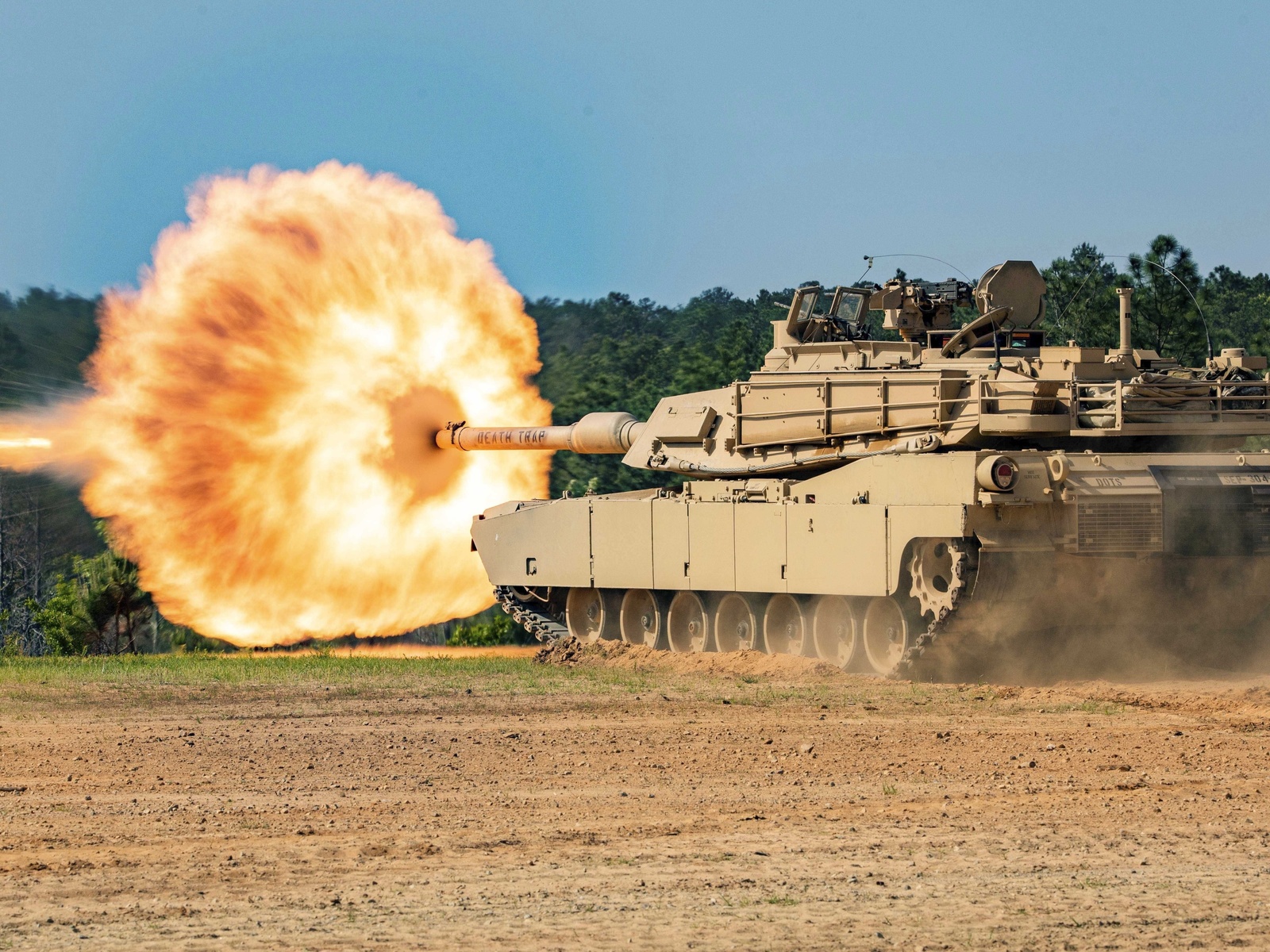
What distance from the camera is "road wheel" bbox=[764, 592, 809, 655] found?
74.8 ft

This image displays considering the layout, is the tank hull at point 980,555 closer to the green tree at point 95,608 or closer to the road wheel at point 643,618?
the road wheel at point 643,618

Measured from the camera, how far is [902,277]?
2320cm

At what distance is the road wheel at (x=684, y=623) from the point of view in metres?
24.5

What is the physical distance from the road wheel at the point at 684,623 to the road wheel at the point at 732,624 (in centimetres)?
43

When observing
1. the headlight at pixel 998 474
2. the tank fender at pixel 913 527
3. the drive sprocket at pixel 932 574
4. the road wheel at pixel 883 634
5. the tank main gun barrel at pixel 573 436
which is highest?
the tank main gun barrel at pixel 573 436

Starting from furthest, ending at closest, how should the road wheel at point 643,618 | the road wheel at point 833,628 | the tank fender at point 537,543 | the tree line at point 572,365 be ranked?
the tree line at point 572,365 → the tank fender at point 537,543 → the road wheel at point 643,618 → the road wheel at point 833,628

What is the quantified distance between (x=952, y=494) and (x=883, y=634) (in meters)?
2.75

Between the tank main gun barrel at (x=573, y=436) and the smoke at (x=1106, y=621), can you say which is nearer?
the smoke at (x=1106, y=621)

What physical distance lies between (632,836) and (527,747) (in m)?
4.00

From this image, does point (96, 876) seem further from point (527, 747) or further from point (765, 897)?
point (527, 747)

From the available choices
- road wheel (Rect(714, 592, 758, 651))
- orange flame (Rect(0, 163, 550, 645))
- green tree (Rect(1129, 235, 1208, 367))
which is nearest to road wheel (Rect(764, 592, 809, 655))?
road wheel (Rect(714, 592, 758, 651))

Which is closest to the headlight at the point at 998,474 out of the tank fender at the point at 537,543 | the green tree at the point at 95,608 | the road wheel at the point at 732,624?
the road wheel at the point at 732,624

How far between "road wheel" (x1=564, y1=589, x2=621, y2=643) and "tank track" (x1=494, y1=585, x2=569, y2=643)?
0.70 ft

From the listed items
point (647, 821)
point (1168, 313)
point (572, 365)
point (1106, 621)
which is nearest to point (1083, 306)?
point (1168, 313)
